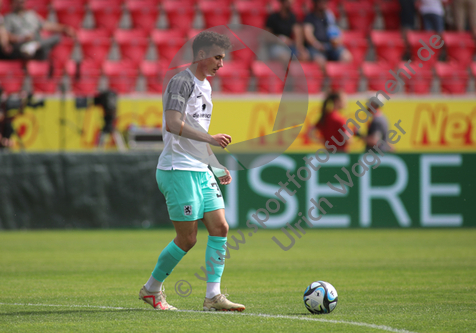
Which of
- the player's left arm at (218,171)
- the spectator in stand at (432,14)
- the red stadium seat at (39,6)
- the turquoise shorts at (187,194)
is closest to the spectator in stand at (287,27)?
the spectator in stand at (432,14)

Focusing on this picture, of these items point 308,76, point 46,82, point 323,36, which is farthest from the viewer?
point 323,36

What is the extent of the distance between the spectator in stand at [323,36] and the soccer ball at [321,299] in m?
11.6

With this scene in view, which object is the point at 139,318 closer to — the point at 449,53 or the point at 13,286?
the point at 13,286

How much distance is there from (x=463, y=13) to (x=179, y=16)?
25.1ft

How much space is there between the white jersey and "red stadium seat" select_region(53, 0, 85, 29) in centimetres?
1288

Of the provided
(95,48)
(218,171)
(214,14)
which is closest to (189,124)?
(218,171)

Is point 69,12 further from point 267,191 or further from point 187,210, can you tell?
point 187,210

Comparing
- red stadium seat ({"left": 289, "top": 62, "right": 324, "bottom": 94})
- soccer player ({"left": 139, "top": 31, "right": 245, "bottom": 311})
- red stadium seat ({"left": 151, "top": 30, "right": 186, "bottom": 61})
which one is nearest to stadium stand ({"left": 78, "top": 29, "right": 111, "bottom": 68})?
red stadium seat ({"left": 151, "top": 30, "right": 186, "bottom": 61})

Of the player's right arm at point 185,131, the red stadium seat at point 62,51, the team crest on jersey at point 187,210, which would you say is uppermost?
the red stadium seat at point 62,51

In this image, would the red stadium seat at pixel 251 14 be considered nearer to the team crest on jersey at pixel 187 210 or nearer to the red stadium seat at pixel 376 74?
the red stadium seat at pixel 376 74

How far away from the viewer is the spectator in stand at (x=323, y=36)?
53.0ft

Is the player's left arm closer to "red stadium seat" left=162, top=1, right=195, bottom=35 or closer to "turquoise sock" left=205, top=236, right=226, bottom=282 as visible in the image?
"turquoise sock" left=205, top=236, right=226, bottom=282

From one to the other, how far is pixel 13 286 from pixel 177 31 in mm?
11455

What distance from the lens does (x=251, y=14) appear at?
17.4 meters
